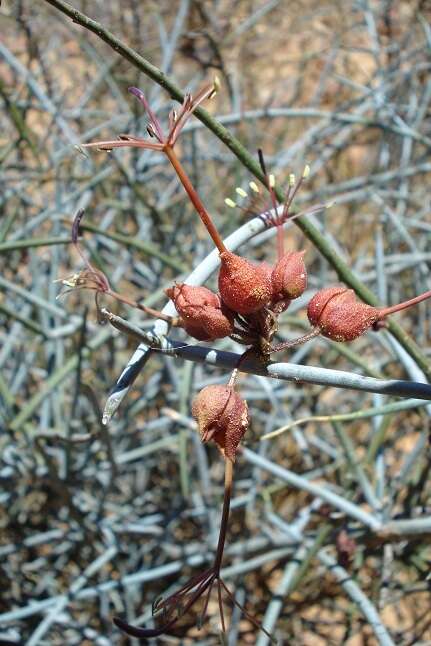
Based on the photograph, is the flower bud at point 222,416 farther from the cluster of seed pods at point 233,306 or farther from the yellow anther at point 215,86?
the yellow anther at point 215,86

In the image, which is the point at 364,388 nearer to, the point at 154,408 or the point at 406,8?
the point at 154,408

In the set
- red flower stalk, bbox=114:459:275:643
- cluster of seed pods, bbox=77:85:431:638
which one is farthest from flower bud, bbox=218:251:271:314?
red flower stalk, bbox=114:459:275:643

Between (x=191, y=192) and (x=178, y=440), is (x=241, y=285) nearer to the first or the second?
(x=191, y=192)

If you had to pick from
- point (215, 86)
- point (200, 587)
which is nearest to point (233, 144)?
point (215, 86)

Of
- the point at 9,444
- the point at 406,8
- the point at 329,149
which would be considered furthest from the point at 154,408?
the point at 406,8

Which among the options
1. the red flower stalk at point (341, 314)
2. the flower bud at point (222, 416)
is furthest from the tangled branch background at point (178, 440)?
the flower bud at point (222, 416)

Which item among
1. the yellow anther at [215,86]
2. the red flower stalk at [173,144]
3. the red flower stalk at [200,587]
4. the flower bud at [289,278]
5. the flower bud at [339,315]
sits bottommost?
the red flower stalk at [200,587]

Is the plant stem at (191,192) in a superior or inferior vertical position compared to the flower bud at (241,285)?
superior

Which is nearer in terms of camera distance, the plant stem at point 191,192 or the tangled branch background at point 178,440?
the plant stem at point 191,192
